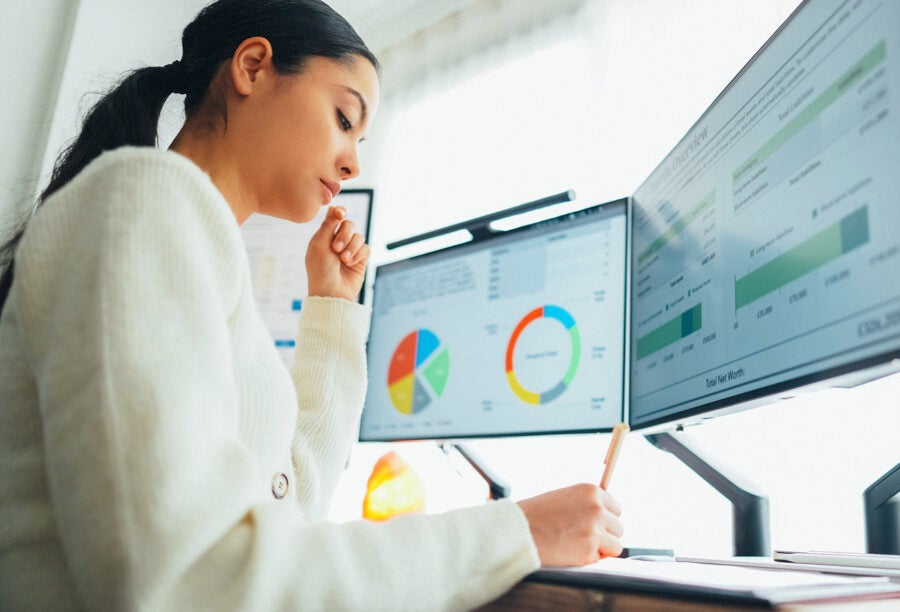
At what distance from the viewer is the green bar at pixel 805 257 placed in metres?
0.66

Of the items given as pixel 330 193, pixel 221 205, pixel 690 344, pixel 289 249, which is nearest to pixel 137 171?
pixel 221 205

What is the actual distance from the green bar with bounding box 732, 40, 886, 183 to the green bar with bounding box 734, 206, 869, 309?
13 cm

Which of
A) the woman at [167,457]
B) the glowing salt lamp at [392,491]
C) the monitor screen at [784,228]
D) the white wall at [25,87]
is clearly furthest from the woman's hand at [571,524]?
the white wall at [25,87]

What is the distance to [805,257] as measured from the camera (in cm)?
73

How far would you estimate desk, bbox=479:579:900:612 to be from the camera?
1.33 feet

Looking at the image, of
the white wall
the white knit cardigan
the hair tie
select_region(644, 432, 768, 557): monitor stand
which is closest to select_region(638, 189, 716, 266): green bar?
select_region(644, 432, 768, 557): monitor stand

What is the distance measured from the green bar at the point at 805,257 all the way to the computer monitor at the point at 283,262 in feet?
4.39

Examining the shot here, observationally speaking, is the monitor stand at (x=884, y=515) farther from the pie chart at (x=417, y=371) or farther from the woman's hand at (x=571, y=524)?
the pie chart at (x=417, y=371)

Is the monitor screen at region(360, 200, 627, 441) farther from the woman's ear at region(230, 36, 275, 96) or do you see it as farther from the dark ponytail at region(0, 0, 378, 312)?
the woman's ear at region(230, 36, 275, 96)

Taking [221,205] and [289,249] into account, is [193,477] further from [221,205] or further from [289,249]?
[289,249]

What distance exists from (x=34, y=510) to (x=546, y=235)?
3.22 feet

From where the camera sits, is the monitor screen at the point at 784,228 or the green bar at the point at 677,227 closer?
the monitor screen at the point at 784,228

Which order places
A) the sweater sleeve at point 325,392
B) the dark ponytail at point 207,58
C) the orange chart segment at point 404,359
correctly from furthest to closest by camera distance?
1. the orange chart segment at point 404,359
2. the sweater sleeve at point 325,392
3. the dark ponytail at point 207,58

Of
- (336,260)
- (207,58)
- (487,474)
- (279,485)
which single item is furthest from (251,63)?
(487,474)
